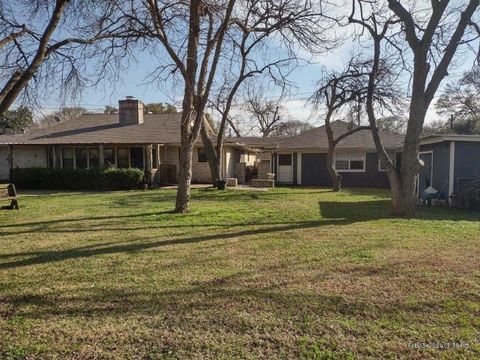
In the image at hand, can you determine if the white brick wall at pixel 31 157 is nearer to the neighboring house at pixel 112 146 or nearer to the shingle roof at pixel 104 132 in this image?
the neighboring house at pixel 112 146

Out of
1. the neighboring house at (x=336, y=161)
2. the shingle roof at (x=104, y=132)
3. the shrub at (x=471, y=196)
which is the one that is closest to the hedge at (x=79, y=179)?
the shingle roof at (x=104, y=132)

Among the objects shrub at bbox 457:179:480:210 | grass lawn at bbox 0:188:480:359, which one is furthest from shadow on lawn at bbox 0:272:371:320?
shrub at bbox 457:179:480:210

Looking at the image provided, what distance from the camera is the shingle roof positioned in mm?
21297

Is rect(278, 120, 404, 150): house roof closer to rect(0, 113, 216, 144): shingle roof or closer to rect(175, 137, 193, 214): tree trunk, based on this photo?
rect(0, 113, 216, 144): shingle roof

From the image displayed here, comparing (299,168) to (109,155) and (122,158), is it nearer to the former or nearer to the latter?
(122,158)

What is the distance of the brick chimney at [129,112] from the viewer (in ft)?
80.0

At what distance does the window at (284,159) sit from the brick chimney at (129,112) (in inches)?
365

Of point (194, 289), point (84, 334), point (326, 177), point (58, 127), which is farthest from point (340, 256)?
point (58, 127)

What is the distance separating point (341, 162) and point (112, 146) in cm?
1368

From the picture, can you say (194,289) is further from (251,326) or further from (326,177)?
(326,177)

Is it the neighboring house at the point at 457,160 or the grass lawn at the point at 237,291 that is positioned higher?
the neighboring house at the point at 457,160

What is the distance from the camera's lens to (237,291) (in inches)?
176

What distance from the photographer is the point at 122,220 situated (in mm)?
9477

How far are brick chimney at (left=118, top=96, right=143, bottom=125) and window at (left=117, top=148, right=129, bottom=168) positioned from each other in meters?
2.52
